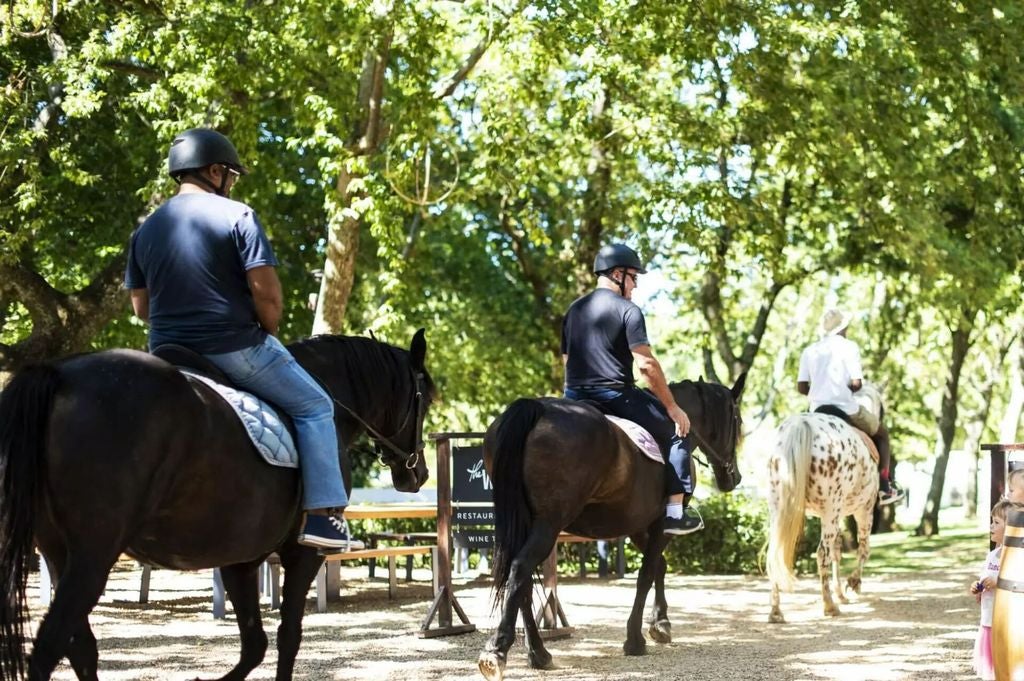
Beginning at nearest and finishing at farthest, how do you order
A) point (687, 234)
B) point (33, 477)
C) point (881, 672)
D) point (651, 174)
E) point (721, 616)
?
1. point (33, 477)
2. point (881, 672)
3. point (721, 616)
4. point (687, 234)
5. point (651, 174)

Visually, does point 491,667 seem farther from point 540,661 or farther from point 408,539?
point 408,539

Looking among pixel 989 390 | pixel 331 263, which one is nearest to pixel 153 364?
pixel 331 263

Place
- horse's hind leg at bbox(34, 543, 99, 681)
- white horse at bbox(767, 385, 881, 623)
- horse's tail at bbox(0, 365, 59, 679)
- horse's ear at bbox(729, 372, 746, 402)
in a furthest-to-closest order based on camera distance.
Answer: white horse at bbox(767, 385, 881, 623), horse's ear at bbox(729, 372, 746, 402), horse's hind leg at bbox(34, 543, 99, 681), horse's tail at bbox(0, 365, 59, 679)

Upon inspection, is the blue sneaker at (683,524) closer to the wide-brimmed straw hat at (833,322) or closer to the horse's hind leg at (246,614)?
the horse's hind leg at (246,614)

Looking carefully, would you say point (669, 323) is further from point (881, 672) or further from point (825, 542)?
point (881, 672)

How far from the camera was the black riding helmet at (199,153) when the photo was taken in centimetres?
606

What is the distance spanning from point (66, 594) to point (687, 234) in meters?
13.6

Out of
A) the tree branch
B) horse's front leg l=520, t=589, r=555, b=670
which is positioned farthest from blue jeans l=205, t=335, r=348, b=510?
the tree branch

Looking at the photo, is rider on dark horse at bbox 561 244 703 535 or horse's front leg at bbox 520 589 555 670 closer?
horse's front leg at bbox 520 589 555 670

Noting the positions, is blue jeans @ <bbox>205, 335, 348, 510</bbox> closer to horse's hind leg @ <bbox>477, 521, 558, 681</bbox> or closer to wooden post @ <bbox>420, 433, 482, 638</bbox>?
horse's hind leg @ <bbox>477, 521, 558, 681</bbox>

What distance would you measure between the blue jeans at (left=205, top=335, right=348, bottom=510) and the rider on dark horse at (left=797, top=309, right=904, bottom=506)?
306 inches

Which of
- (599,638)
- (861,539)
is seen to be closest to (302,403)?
(599,638)

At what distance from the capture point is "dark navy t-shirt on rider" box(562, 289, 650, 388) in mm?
9117

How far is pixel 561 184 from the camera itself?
23.5m
